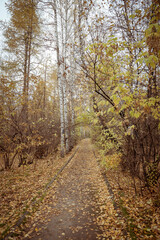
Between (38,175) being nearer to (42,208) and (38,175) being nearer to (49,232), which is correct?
(42,208)

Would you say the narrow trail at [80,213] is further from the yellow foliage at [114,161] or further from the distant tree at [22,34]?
the distant tree at [22,34]

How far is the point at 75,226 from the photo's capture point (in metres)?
3.35

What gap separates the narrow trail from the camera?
10.0 ft

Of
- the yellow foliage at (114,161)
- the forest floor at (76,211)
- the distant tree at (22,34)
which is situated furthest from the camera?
the distant tree at (22,34)

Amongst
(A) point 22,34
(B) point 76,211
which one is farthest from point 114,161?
(A) point 22,34

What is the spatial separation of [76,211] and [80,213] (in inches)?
6.3

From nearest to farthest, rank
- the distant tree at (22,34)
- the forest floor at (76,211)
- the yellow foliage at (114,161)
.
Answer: the forest floor at (76,211) < the yellow foliage at (114,161) < the distant tree at (22,34)

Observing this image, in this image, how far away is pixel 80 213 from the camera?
3.87 m

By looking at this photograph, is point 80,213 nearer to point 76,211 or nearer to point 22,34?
point 76,211

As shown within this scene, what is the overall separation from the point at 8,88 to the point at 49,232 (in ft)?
18.1

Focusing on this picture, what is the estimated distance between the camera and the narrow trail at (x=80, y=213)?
306 centimetres

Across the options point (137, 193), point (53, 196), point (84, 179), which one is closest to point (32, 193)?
point (53, 196)

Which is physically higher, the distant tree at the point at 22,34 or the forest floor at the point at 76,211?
the distant tree at the point at 22,34

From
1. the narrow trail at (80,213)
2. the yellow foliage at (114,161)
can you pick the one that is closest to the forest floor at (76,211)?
the narrow trail at (80,213)
